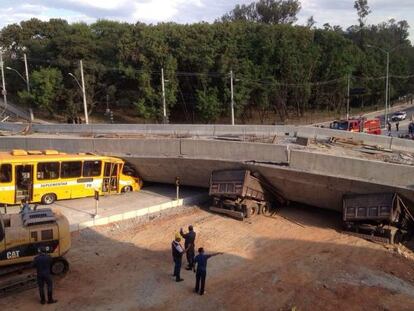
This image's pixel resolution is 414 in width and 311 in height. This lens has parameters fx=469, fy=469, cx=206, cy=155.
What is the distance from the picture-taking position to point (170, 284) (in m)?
14.8

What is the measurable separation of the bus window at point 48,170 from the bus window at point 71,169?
300 mm

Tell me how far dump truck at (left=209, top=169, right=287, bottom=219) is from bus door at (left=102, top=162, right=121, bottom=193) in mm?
5155

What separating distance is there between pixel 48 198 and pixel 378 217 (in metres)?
14.7

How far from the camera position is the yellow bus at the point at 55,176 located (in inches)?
Answer: 816

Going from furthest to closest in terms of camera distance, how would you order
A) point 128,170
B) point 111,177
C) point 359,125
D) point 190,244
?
point 359,125, point 128,170, point 111,177, point 190,244

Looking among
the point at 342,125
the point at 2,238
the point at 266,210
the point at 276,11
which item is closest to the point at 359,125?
the point at 342,125

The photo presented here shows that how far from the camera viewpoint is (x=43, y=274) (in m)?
12.9

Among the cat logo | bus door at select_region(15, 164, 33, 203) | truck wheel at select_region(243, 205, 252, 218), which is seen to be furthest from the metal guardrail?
the cat logo

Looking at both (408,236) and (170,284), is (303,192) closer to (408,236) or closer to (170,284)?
(408,236)

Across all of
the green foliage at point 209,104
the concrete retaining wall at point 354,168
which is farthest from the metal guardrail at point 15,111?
the concrete retaining wall at point 354,168

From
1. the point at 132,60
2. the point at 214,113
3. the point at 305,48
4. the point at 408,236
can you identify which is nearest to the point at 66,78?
the point at 132,60

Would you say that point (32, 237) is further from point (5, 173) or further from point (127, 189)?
point (127, 189)

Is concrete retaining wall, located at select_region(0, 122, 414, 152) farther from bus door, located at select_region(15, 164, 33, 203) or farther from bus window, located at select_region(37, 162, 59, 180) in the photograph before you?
bus door, located at select_region(15, 164, 33, 203)

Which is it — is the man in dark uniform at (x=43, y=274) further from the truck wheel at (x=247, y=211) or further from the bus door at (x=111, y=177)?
the bus door at (x=111, y=177)
